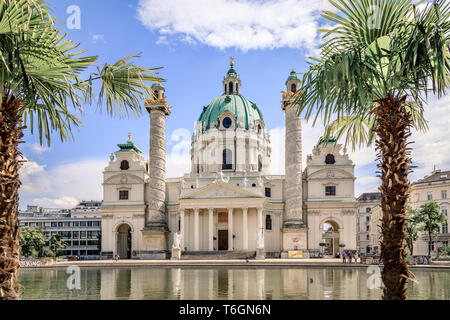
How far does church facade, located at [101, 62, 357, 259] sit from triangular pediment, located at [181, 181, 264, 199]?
5.6 inches

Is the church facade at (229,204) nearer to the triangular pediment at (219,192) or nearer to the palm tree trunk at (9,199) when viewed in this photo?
the triangular pediment at (219,192)

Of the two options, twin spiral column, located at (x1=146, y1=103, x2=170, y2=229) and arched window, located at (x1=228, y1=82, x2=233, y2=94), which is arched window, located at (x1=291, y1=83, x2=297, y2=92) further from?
arched window, located at (x1=228, y1=82, x2=233, y2=94)

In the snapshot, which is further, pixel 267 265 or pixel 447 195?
pixel 447 195

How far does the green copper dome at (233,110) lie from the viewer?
258ft

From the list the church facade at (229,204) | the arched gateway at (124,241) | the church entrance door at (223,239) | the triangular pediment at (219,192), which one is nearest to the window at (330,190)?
the church facade at (229,204)

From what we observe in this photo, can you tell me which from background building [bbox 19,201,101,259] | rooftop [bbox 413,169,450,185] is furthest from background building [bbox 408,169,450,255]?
background building [bbox 19,201,101,259]

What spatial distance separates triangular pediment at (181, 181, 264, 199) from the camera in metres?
62.1

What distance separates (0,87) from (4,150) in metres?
1.35

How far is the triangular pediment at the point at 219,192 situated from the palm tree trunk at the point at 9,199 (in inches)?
2095

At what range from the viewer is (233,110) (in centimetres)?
7881

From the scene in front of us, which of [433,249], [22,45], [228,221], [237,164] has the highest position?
[237,164]

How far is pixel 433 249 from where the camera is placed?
239 ft
